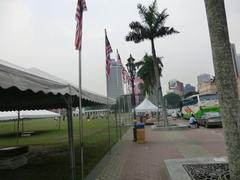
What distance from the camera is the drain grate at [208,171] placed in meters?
6.91

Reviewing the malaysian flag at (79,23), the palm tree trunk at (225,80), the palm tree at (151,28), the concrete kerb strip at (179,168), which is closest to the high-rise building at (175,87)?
the palm tree at (151,28)

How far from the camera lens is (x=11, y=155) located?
11352 mm

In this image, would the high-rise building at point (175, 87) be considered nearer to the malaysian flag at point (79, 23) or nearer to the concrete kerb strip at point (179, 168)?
the concrete kerb strip at point (179, 168)

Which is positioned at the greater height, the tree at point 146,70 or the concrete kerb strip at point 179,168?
the tree at point 146,70

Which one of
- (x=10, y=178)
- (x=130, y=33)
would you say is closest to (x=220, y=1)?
(x=10, y=178)

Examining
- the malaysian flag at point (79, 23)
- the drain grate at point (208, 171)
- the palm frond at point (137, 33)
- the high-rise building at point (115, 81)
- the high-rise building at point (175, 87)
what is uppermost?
the high-rise building at point (175, 87)

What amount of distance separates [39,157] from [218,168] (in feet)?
28.8

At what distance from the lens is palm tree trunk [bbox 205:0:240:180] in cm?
606

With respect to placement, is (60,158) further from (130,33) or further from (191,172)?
(130,33)

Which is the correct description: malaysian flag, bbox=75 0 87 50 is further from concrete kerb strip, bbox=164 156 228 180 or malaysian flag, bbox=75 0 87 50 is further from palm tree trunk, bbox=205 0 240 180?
concrete kerb strip, bbox=164 156 228 180

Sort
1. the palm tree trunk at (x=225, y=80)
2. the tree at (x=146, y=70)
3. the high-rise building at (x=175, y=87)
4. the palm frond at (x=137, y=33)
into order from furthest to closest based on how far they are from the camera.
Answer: the high-rise building at (x=175, y=87)
the tree at (x=146, y=70)
the palm frond at (x=137, y=33)
the palm tree trunk at (x=225, y=80)

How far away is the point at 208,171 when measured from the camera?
24.7ft

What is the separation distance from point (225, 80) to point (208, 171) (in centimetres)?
257

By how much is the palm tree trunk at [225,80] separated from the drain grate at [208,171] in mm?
806
